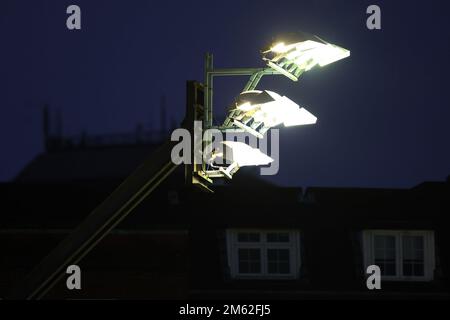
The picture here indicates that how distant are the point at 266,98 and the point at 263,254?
19545mm

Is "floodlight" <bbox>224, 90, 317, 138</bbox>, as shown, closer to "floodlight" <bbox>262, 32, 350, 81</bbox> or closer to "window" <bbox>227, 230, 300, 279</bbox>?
"floodlight" <bbox>262, 32, 350, 81</bbox>

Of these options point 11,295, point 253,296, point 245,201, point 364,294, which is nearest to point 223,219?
point 245,201

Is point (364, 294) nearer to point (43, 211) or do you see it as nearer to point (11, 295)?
point (43, 211)

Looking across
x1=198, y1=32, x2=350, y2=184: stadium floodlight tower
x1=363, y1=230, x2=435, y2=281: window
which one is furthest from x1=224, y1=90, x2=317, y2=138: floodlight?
x1=363, y1=230, x2=435, y2=281: window

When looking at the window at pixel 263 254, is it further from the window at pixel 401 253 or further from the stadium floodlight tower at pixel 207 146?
the stadium floodlight tower at pixel 207 146

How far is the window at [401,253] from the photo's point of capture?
27.9m

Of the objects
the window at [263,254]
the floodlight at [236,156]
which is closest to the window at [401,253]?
the window at [263,254]

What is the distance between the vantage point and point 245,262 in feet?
91.7

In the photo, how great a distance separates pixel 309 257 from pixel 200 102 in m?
19.3

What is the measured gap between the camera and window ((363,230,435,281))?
27.9 meters

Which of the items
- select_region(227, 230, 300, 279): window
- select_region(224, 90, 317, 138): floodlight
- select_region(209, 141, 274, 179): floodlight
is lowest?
select_region(227, 230, 300, 279): window

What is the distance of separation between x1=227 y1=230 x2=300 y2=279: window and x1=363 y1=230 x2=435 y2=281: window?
2.30m

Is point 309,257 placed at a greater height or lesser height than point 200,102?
lesser

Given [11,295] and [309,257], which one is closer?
[11,295]
